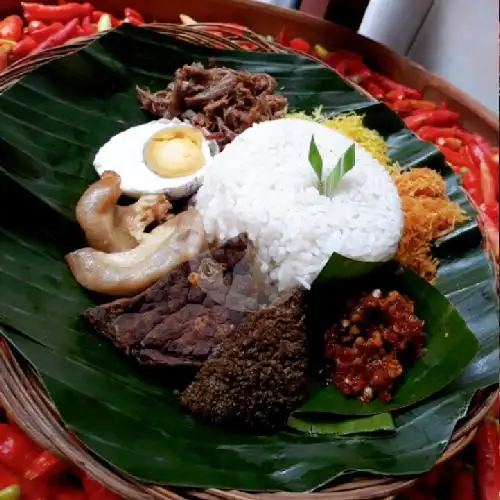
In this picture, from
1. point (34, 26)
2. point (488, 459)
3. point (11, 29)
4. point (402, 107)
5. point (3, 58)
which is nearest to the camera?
point (488, 459)

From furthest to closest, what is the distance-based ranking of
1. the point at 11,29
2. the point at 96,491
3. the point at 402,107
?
the point at 402,107, the point at 11,29, the point at 96,491

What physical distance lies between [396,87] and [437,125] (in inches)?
15.2

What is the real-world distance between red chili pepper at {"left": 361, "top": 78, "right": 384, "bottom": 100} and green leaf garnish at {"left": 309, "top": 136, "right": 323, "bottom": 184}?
1.75m

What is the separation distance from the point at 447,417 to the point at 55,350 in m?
1.54

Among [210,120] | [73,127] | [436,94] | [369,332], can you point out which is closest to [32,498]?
[369,332]

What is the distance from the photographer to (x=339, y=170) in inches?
115

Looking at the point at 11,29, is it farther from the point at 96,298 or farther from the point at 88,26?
the point at 96,298

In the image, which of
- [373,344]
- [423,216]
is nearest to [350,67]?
[423,216]

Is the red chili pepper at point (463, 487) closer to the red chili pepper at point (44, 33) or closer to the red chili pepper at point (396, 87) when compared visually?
the red chili pepper at point (396, 87)

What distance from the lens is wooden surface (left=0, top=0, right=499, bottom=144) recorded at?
452 cm

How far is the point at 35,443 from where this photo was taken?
2.39 metres

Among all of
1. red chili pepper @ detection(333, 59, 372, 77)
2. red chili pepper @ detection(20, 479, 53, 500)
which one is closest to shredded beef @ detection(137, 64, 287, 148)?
red chili pepper @ detection(333, 59, 372, 77)

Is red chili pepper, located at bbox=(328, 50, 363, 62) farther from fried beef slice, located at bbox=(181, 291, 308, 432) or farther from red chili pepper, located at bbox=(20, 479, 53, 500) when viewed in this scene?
red chili pepper, located at bbox=(20, 479, 53, 500)

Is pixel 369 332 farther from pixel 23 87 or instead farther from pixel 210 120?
pixel 23 87
